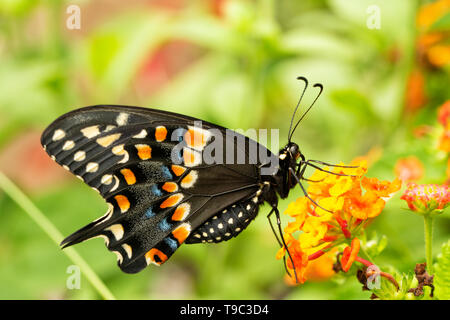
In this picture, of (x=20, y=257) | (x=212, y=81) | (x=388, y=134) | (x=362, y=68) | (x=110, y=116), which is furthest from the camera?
(x=212, y=81)

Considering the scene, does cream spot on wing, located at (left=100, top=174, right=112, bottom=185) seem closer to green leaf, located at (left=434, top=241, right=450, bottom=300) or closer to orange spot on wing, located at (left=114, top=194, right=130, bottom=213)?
orange spot on wing, located at (left=114, top=194, right=130, bottom=213)

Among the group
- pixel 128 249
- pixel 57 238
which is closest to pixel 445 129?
pixel 128 249

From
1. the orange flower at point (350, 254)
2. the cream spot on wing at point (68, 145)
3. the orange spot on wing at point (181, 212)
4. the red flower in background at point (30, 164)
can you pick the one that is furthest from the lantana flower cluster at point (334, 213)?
the red flower in background at point (30, 164)

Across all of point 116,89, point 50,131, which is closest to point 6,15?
point 116,89

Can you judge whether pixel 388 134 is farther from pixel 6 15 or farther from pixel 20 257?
pixel 6 15

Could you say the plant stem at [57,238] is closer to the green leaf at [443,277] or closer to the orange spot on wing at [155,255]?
the orange spot on wing at [155,255]

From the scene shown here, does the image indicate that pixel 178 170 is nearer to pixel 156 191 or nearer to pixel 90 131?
pixel 156 191

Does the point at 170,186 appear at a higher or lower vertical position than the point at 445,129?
lower
